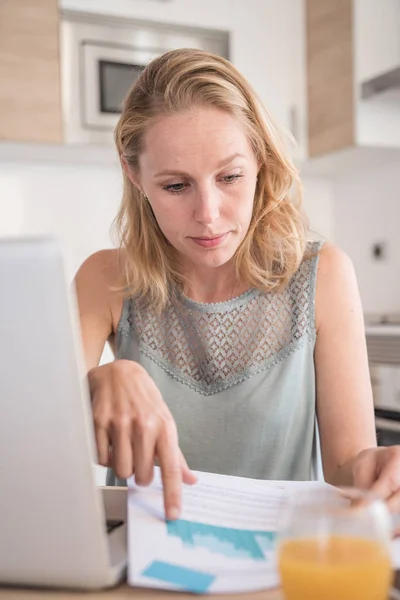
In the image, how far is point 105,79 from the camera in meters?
2.60

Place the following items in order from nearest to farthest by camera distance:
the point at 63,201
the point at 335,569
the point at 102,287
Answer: the point at 335,569, the point at 102,287, the point at 63,201

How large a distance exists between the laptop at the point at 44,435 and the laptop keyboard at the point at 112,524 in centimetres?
13

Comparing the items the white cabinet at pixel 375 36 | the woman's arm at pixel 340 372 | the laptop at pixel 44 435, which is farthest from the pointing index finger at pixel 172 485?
the white cabinet at pixel 375 36

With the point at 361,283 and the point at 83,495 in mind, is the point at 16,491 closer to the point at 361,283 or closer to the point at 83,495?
the point at 83,495

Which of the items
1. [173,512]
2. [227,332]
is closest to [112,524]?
[173,512]

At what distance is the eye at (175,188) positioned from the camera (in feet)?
3.75

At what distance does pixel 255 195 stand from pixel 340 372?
354 millimetres

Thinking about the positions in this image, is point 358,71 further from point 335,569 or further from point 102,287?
point 335,569

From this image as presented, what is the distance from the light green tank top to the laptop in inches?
28.0

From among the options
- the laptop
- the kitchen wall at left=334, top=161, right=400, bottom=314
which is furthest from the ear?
the kitchen wall at left=334, top=161, right=400, bottom=314

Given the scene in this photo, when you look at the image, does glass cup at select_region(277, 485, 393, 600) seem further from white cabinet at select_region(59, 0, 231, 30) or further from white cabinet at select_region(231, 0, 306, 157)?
white cabinet at select_region(231, 0, 306, 157)

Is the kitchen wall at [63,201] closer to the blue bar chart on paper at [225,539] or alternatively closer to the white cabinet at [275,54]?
the white cabinet at [275,54]

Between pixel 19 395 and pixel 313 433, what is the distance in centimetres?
87

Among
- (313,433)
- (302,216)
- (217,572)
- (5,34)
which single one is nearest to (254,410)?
(313,433)
